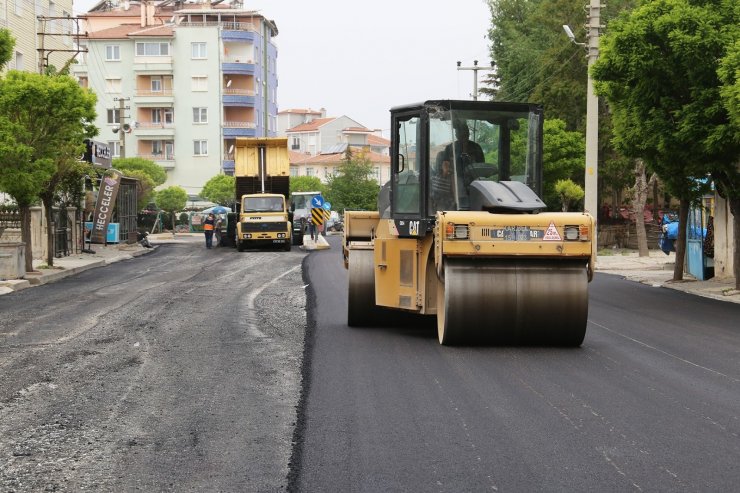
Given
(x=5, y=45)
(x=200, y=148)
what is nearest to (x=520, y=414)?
(x=5, y=45)

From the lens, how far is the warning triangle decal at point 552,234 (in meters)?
11.8

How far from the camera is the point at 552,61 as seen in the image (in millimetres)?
47094

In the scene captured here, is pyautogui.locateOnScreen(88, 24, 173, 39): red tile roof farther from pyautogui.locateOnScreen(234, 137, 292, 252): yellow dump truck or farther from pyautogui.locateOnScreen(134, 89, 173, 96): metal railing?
pyautogui.locateOnScreen(234, 137, 292, 252): yellow dump truck

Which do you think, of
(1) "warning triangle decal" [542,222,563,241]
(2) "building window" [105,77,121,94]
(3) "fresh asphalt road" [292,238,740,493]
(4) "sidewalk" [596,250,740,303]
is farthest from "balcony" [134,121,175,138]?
(1) "warning triangle decal" [542,222,563,241]

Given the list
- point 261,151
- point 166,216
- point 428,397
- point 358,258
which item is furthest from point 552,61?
point 428,397

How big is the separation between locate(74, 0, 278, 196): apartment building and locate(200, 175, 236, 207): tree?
927cm

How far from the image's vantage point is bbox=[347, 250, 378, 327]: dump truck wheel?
14.2 metres

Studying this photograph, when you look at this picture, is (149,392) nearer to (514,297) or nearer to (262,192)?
(514,297)

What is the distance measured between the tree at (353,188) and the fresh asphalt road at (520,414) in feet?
258

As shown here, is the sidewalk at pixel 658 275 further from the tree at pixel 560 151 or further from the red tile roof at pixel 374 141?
the red tile roof at pixel 374 141

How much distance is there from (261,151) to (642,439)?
113 feet

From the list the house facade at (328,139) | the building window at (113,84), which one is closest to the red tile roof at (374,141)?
the house facade at (328,139)

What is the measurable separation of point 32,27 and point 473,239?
122ft

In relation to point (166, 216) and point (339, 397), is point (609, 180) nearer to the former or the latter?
point (166, 216)
